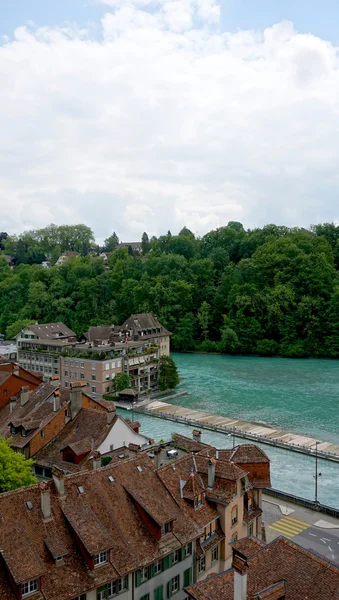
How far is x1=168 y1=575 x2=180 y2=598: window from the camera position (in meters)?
20.8

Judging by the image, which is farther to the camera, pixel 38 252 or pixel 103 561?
pixel 38 252

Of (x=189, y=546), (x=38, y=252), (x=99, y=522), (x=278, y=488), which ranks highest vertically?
(x=38, y=252)

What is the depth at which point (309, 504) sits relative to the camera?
35.4 m

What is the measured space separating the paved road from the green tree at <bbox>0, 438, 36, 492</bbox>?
14.5m

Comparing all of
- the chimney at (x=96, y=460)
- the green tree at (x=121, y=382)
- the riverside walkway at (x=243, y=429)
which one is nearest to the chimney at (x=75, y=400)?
the chimney at (x=96, y=460)

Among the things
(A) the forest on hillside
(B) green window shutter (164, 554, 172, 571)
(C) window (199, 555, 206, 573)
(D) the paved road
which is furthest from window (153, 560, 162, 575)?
(A) the forest on hillside

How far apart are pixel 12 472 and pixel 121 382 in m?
45.1

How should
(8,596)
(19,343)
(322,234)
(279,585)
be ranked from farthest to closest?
(322,234) < (19,343) < (8,596) < (279,585)

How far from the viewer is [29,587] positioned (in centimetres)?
1650

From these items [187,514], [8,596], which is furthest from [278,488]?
[8,596]

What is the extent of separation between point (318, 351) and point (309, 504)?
75630 mm

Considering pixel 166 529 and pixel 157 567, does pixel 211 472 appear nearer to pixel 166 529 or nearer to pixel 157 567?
pixel 166 529

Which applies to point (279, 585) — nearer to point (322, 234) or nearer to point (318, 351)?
point (318, 351)

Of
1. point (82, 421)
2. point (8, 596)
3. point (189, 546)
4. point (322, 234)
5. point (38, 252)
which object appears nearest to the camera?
point (8, 596)
